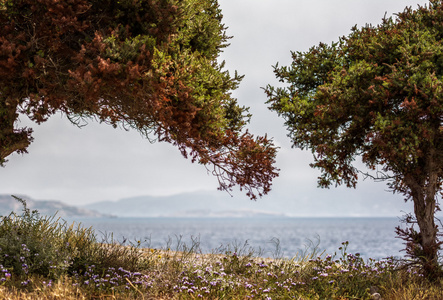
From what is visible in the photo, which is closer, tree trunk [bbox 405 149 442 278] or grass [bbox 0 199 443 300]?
grass [bbox 0 199 443 300]

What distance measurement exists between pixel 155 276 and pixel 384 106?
19.6ft

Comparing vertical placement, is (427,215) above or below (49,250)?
above

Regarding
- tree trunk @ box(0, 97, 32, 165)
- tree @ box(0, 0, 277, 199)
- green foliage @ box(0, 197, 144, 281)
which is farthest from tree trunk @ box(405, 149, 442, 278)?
tree trunk @ box(0, 97, 32, 165)

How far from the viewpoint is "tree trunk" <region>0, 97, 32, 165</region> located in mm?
8375

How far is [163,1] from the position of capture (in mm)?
7145

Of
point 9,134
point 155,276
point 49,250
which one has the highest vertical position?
point 9,134

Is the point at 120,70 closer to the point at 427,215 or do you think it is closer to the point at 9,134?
the point at 9,134

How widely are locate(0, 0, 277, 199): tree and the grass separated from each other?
7.58ft

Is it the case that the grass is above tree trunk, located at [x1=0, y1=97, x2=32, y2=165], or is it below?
below

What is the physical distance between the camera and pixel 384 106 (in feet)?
27.7

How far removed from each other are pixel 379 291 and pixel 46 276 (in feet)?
21.3

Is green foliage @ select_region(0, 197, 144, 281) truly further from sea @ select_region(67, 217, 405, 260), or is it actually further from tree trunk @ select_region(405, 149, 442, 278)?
tree trunk @ select_region(405, 149, 442, 278)

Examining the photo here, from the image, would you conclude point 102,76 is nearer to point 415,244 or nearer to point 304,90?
point 304,90

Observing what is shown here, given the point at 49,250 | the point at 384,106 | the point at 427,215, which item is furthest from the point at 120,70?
the point at 427,215
